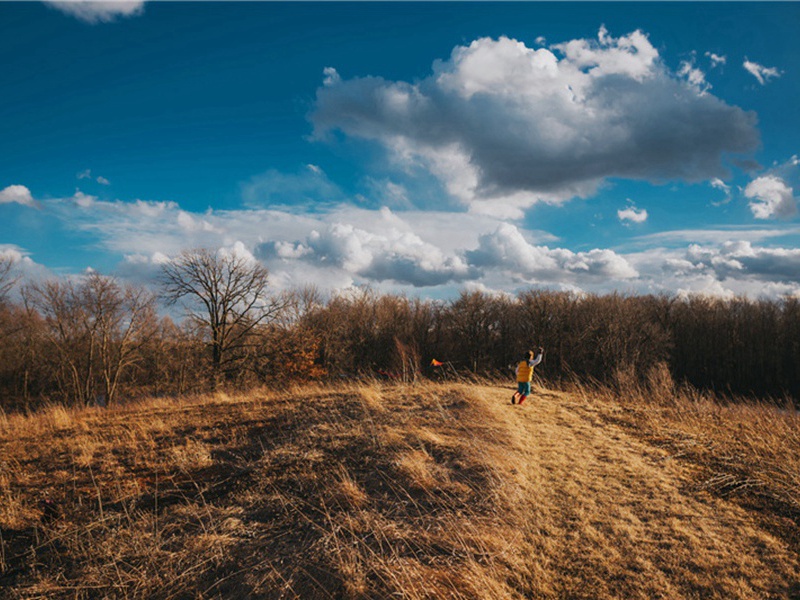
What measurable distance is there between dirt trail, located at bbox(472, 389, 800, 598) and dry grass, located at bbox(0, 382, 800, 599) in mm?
26

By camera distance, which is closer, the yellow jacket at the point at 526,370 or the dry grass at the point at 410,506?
the dry grass at the point at 410,506

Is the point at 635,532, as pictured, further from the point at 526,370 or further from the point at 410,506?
the point at 526,370

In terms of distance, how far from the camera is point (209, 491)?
20.5 ft

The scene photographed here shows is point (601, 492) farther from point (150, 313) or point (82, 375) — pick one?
point (82, 375)

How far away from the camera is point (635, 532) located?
185 inches

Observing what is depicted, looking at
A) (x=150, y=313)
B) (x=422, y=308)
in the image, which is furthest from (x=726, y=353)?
(x=150, y=313)

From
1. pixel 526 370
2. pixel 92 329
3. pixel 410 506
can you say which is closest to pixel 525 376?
pixel 526 370

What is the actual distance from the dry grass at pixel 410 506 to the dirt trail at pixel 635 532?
0.03 meters

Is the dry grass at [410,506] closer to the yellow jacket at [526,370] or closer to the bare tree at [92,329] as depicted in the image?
the yellow jacket at [526,370]

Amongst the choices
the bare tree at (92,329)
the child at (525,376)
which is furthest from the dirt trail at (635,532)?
the bare tree at (92,329)

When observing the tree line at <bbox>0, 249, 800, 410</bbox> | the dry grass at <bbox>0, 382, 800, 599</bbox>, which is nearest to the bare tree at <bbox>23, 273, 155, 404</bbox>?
the tree line at <bbox>0, 249, 800, 410</bbox>

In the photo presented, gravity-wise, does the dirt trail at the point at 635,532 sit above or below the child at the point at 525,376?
below

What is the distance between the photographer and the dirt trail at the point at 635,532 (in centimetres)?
383

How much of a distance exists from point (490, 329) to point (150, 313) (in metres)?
34.8
